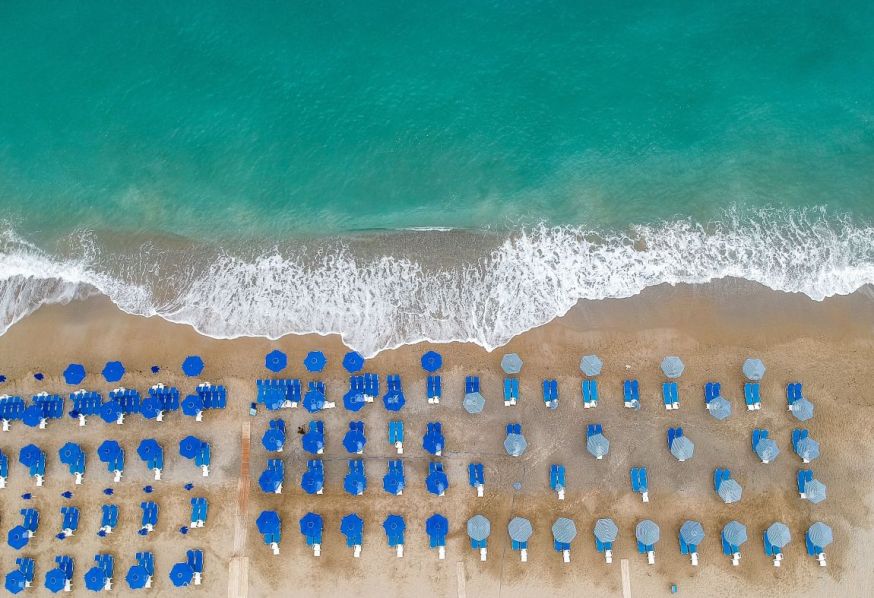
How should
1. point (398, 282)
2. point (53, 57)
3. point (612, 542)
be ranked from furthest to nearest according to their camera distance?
point (53, 57) → point (398, 282) → point (612, 542)

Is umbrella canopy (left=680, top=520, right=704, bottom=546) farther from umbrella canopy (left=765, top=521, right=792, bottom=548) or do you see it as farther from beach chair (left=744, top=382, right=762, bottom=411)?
beach chair (left=744, top=382, right=762, bottom=411)

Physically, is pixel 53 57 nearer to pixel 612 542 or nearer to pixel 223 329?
pixel 223 329

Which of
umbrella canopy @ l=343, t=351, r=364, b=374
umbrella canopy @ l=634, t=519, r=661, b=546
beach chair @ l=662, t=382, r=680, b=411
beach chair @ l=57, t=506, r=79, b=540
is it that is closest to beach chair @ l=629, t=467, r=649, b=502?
umbrella canopy @ l=634, t=519, r=661, b=546

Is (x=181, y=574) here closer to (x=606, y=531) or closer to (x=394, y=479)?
(x=394, y=479)

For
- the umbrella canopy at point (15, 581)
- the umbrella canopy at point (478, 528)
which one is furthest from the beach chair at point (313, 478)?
the umbrella canopy at point (15, 581)

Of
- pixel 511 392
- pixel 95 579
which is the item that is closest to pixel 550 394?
pixel 511 392

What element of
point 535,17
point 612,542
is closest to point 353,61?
point 535,17
